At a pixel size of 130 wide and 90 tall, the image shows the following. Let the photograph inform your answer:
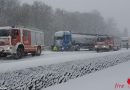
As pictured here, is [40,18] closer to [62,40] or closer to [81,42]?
[81,42]

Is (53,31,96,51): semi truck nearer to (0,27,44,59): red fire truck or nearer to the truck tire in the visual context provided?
(0,27,44,59): red fire truck

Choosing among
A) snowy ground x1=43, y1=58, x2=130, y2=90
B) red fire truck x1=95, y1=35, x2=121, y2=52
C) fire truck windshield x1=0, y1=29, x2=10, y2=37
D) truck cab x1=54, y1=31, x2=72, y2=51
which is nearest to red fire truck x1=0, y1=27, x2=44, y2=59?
fire truck windshield x1=0, y1=29, x2=10, y2=37

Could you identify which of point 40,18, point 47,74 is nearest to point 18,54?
point 47,74

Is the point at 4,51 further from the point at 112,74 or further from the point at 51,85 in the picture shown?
the point at 51,85

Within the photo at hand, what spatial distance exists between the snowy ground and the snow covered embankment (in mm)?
261

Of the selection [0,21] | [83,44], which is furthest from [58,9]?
[83,44]

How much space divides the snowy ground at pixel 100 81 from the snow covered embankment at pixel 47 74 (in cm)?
26

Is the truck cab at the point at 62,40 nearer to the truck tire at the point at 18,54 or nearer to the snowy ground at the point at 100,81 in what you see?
the truck tire at the point at 18,54

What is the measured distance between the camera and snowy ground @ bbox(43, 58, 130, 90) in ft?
51.2

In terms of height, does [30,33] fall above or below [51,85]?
above

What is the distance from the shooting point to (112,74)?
21328 millimetres

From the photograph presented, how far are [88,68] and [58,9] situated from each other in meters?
107

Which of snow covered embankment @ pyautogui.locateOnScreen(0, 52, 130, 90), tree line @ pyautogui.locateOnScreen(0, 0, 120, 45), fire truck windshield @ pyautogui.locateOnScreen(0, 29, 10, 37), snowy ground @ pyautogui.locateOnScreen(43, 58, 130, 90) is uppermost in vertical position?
tree line @ pyautogui.locateOnScreen(0, 0, 120, 45)

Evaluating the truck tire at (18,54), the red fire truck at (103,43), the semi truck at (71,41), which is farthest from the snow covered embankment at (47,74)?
the semi truck at (71,41)
